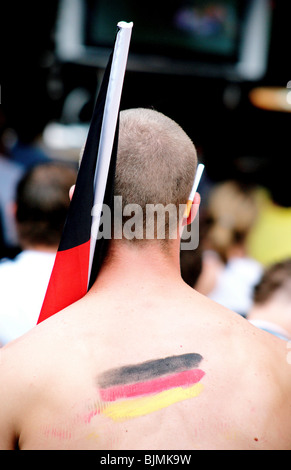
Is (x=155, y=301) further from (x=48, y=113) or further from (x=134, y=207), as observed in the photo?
(x=48, y=113)

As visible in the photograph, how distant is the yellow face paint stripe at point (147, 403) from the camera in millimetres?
1470

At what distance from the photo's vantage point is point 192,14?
19.7ft

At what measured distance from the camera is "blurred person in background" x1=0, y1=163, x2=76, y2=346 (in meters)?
2.25

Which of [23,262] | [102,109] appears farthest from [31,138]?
[102,109]

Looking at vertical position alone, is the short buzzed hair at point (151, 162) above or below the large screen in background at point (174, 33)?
below

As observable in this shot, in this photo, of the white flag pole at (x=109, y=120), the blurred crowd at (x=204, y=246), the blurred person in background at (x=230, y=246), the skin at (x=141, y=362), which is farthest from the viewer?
the blurred person in background at (x=230, y=246)

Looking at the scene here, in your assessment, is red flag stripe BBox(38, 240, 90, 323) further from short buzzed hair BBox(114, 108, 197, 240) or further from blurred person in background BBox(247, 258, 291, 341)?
blurred person in background BBox(247, 258, 291, 341)

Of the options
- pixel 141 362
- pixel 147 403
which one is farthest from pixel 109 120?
pixel 147 403

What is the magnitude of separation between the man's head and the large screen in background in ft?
11.9

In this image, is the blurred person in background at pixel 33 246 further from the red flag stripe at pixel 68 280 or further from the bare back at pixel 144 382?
the bare back at pixel 144 382

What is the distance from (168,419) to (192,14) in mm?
5322

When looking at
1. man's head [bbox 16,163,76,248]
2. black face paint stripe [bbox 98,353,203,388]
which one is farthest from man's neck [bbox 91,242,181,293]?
man's head [bbox 16,163,76,248]

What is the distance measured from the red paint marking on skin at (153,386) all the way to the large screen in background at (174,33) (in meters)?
5.04

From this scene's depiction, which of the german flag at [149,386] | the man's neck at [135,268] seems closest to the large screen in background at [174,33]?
the man's neck at [135,268]
